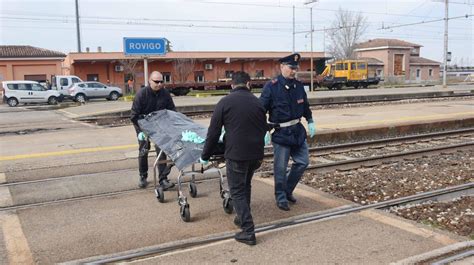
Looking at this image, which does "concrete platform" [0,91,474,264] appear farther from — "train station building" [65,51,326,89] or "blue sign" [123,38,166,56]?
"train station building" [65,51,326,89]

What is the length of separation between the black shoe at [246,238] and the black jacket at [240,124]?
795 millimetres

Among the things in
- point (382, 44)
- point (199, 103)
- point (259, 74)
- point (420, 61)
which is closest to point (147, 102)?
point (199, 103)

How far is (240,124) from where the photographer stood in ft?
16.6

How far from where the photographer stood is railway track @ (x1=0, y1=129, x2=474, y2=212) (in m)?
7.34

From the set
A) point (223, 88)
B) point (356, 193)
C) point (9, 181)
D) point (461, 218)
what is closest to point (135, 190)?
point (9, 181)

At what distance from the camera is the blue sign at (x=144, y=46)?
2017cm

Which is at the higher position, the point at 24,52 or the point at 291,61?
the point at 24,52

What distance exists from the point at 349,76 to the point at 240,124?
4467 cm

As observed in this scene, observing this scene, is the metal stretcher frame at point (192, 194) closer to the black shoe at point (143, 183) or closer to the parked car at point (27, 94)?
the black shoe at point (143, 183)

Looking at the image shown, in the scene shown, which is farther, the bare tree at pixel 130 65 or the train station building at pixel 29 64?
the bare tree at pixel 130 65

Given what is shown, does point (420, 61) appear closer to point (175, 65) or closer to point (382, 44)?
point (382, 44)

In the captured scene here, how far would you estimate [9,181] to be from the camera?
841 cm

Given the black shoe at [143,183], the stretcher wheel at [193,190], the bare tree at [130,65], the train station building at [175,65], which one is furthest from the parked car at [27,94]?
the stretcher wheel at [193,190]

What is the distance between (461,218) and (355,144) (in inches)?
237
